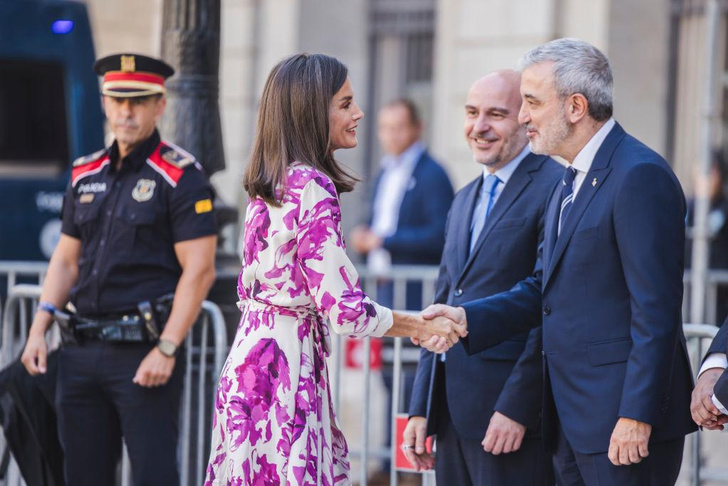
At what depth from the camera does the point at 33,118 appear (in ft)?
35.0

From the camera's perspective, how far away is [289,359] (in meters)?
3.93

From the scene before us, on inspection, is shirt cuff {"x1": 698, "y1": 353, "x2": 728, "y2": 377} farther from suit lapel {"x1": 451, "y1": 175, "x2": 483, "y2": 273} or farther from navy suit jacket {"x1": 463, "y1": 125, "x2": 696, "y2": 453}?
suit lapel {"x1": 451, "y1": 175, "x2": 483, "y2": 273}

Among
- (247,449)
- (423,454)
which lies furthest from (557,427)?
(247,449)

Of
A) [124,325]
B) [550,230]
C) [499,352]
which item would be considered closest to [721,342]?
[550,230]

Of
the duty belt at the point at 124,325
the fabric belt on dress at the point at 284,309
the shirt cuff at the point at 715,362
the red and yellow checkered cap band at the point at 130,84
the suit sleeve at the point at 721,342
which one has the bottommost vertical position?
the duty belt at the point at 124,325

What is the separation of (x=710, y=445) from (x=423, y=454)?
4301 mm

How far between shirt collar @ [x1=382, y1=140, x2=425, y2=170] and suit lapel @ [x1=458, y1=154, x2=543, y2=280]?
3.84 meters

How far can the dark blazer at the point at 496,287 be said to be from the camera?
13.7ft

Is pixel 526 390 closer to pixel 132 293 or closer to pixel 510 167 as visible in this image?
pixel 510 167

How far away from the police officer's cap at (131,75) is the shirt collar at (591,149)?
197 centimetres

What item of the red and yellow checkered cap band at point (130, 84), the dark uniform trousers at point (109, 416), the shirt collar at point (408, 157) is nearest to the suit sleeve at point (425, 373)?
the dark uniform trousers at point (109, 416)

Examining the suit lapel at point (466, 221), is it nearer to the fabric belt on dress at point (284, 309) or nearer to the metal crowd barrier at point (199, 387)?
the fabric belt on dress at point (284, 309)

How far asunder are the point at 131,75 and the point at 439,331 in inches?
71.1

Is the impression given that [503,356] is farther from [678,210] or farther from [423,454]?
[678,210]
